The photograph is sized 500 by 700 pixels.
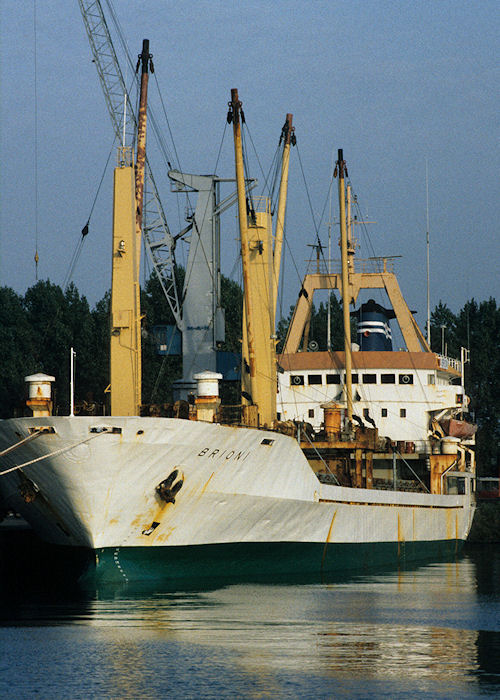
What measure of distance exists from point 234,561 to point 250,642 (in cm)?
1279

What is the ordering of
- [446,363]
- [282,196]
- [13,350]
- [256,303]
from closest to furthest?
[256,303] < [282,196] < [446,363] < [13,350]

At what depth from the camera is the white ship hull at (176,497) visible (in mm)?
34625

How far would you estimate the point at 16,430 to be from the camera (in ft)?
117

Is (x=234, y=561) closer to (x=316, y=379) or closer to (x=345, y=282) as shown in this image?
(x=316, y=379)

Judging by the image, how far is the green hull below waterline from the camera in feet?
116

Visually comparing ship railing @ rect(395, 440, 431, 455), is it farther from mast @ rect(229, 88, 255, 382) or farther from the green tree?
the green tree

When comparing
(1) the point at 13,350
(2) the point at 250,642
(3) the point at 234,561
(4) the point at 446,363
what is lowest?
(2) the point at 250,642

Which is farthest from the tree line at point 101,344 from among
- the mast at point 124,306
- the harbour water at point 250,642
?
the harbour water at point 250,642

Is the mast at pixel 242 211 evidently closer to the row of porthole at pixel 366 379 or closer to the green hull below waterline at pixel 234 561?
the green hull below waterline at pixel 234 561

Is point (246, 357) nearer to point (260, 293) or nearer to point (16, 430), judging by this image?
point (260, 293)

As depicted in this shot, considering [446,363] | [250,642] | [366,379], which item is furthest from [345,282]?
[250,642]

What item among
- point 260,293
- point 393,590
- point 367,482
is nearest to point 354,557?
point 367,482

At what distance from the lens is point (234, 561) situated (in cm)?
3875

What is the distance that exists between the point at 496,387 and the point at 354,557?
5339cm
